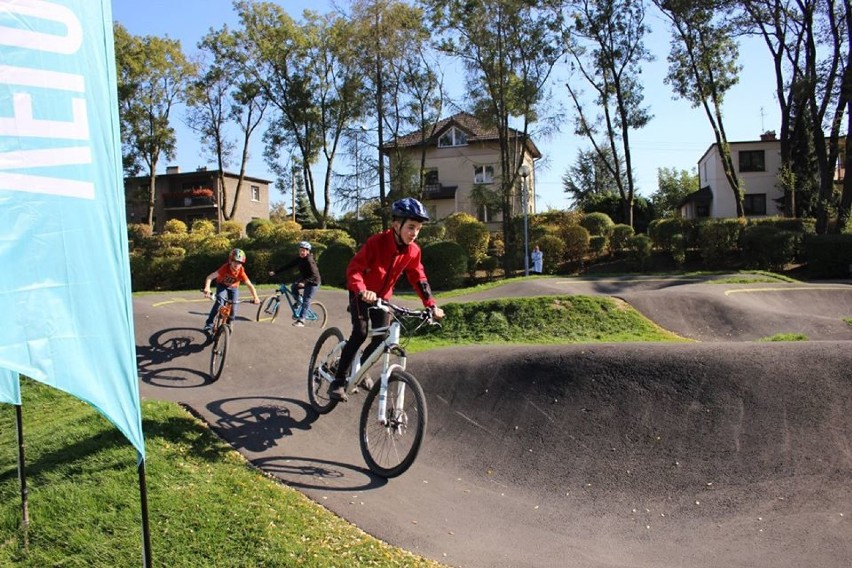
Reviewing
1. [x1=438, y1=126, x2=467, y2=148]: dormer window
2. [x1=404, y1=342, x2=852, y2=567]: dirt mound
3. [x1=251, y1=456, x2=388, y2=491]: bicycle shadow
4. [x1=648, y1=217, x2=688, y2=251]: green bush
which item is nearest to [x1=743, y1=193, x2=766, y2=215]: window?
[x1=438, y1=126, x2=467, y2=148]: dormer window

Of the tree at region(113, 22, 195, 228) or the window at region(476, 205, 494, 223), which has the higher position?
the tree at region(113, 22, 195, 228)

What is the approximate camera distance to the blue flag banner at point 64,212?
3.19 meters

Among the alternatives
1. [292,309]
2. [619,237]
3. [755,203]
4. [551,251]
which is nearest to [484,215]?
[619,237]

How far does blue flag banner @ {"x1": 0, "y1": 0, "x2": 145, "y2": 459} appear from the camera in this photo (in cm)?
319

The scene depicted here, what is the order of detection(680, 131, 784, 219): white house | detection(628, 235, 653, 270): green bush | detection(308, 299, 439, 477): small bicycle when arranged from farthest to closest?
detection(680, 131, 784, 219): white house, detection(628, 235, 653, 270): green bush, detection(308, 299, 439, 477): small bicycle

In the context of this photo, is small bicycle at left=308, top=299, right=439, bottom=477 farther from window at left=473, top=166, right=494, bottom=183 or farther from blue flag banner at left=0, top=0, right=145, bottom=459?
window at left=473, top=166, right=494, bottom=183

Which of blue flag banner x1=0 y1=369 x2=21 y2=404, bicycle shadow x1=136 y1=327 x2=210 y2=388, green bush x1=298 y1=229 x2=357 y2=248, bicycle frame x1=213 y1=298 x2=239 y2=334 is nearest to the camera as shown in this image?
blue flag banner x1=0 y1=369 x2=21 y2=404

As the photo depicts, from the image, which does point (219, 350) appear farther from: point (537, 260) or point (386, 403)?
point (537, 260)

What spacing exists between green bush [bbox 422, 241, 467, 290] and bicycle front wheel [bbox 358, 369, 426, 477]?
20.6 meters

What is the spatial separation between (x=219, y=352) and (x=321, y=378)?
2626mm

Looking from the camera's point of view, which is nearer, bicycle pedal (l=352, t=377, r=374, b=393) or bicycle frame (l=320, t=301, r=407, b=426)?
bicycle frame (l=320, t=301, r=407, b=426)

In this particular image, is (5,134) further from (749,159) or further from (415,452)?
(749,159)

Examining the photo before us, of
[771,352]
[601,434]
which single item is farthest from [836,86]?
[601,434]

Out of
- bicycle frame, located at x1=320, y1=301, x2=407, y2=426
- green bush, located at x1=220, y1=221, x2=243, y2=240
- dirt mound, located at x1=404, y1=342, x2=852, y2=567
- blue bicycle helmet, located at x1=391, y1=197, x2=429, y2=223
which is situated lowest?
dirt mound, located at x1=404, y1=342, x2=852, y2=567
